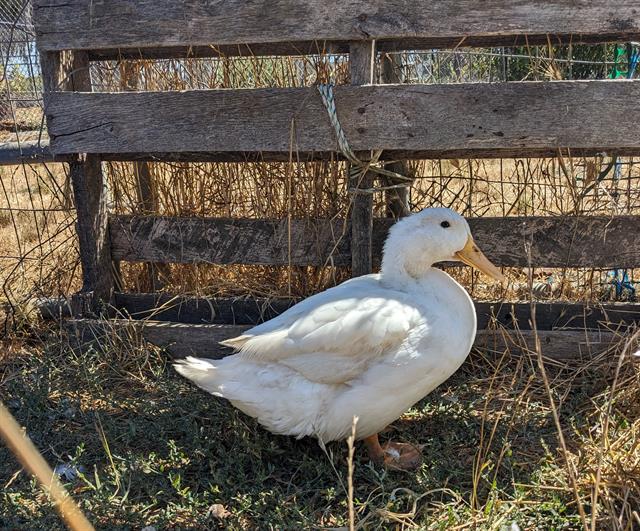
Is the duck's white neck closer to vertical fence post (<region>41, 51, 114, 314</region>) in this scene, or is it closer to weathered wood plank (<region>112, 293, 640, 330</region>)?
weathered wood plank (<region>112, 293, 640, 330</region>)

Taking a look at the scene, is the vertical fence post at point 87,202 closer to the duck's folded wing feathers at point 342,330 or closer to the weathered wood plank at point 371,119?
the weathered wood plank at point 371,119

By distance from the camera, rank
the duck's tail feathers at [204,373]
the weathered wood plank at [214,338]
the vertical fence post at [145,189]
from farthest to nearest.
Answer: the vertical fence post at [145,189], the weathered wood plank at [214,338], the duck's tail feathers at [204,373]

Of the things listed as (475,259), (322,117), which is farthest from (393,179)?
(475,259)

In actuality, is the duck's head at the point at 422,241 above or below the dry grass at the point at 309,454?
above

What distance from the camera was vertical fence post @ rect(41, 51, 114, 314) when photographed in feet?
10.9

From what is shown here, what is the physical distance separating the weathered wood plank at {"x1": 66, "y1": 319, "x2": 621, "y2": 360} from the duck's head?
2.27 feet

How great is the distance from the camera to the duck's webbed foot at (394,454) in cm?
262

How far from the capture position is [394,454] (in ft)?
8.77

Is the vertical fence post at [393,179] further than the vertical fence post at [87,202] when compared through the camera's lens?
Yes

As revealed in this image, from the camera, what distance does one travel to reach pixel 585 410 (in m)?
2.94

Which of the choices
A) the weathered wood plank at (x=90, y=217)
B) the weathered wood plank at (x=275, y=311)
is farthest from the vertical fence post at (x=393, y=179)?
the weathered wood plank at (x=90, y=217)

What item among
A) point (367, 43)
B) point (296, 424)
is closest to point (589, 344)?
point (296, 424)

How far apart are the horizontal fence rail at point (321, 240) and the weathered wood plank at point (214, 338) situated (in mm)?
368

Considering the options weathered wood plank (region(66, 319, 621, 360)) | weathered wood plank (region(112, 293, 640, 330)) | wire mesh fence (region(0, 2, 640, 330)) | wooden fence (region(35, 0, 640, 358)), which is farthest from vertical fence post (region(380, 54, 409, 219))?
weathered wood plank (region(66, 319, 621, 360))
